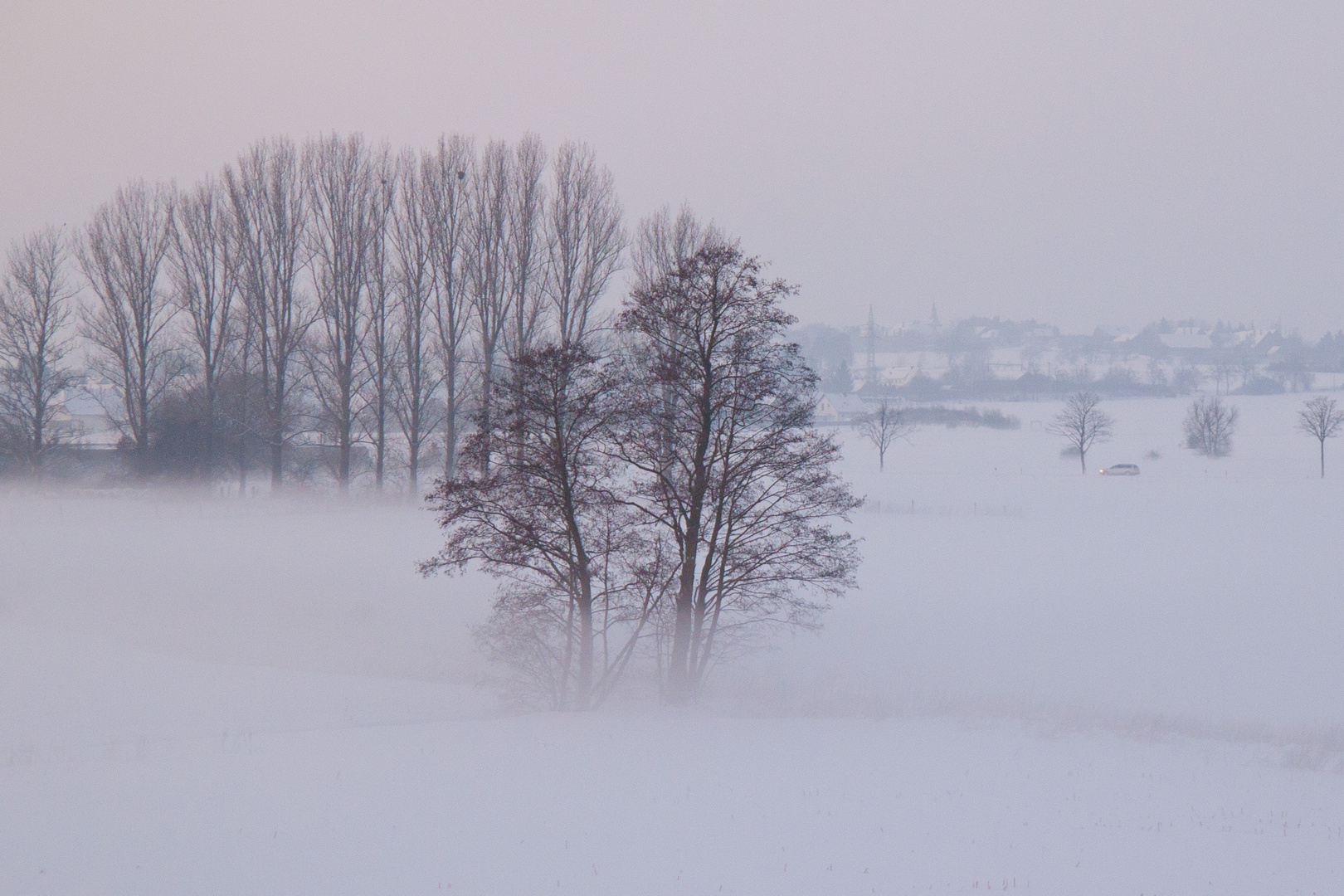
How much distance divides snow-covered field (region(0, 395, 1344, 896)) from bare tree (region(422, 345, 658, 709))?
1.55 metres

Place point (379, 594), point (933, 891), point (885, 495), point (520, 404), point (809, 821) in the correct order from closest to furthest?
point (933, 891), point (809, 821), point (520, 404), point (379, 594), point (885, 495)

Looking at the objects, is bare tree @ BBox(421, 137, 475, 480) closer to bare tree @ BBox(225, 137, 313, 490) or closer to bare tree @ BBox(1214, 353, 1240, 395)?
bare tree @ BBox(225, 137, 313, 490)

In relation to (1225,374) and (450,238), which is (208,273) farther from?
(1225,374)

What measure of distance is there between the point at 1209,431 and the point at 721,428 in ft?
193

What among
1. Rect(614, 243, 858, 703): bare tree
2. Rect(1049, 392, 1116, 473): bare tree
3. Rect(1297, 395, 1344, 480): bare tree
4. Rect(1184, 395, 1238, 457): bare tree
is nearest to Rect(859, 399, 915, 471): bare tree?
Rect(1049, 392, 1116, 473): bare tree

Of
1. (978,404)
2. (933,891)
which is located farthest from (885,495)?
(978,404)

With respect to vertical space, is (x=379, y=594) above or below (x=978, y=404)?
below

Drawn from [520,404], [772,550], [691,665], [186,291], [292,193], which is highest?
[292,193]

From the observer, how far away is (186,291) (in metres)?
34.7

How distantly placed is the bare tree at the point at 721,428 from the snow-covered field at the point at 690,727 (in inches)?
108

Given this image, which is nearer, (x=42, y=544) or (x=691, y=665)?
(x=691, y=665)

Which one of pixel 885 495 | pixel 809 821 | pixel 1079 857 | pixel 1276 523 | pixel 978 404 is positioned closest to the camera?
pixel 1079 857

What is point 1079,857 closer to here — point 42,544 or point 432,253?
point 42,544

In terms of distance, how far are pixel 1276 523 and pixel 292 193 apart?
130ft
